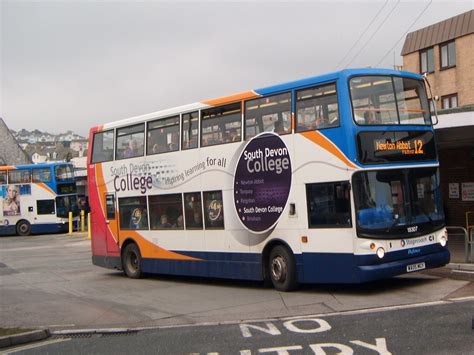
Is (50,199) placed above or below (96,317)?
above

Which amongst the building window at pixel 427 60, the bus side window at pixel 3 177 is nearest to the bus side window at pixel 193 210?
the building window at pixel 427 60

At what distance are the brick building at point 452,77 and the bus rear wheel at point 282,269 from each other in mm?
8651

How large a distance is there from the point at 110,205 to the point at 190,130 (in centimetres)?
428

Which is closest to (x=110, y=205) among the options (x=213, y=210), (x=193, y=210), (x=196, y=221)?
(x=193, y=210)

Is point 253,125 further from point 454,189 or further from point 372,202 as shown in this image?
point 454,189

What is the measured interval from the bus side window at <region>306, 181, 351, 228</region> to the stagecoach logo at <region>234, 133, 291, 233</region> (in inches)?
26.3

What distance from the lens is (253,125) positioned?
484 inches

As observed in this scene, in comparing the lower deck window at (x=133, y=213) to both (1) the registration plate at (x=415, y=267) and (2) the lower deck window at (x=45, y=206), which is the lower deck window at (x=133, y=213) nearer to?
(1) the registration plate at (x=415, y=267)

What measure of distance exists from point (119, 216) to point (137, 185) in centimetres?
137

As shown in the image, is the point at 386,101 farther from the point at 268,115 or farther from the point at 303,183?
the point at 268,115

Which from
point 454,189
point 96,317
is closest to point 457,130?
point 454,189

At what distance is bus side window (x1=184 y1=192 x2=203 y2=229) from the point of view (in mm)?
13742

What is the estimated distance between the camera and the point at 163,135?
1481cm

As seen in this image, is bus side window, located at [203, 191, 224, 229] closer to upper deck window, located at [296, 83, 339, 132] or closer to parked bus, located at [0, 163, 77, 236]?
upper deck window, located at [296, 83, 339, 132]
